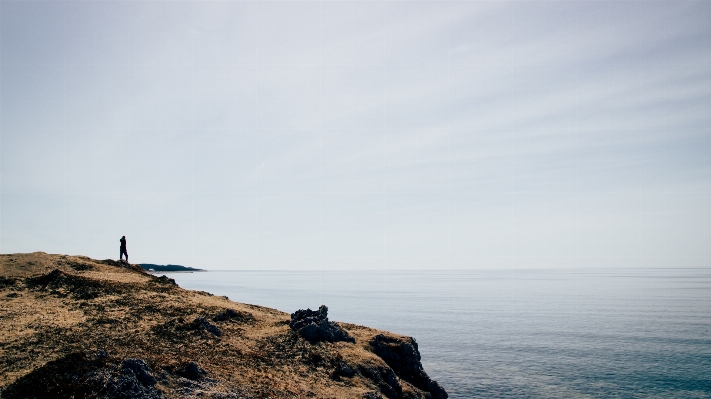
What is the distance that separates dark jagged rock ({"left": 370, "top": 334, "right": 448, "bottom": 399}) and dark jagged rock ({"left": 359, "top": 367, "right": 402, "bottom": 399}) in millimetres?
3041

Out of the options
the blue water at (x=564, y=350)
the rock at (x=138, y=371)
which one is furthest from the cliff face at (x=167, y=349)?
the blue water at (x=564, y=350)

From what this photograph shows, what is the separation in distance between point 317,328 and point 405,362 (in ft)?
28.3

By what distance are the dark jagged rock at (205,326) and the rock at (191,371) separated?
7.79m

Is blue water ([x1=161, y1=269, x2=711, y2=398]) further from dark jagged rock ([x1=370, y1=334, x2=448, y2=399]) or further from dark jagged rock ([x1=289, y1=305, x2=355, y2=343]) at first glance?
dark jagged rock ([x1=289, y1=305, x2=355, y2=343])

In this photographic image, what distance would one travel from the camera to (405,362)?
36.6 m

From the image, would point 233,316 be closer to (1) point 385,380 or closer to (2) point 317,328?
(2) point 317,328

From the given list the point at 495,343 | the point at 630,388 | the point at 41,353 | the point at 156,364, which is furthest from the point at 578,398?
the point at 41,353

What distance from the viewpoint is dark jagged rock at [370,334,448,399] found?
3609cm

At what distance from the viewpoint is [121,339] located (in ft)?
97.6

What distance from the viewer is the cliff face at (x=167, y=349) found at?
2234cm

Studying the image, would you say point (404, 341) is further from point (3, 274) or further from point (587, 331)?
point (587, 331)

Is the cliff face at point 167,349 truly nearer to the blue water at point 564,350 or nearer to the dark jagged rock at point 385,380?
the dark jagged rock at point 385,380

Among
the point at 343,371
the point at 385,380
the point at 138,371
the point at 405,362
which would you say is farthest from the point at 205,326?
the point at 405,362

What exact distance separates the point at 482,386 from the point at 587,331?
168ft
